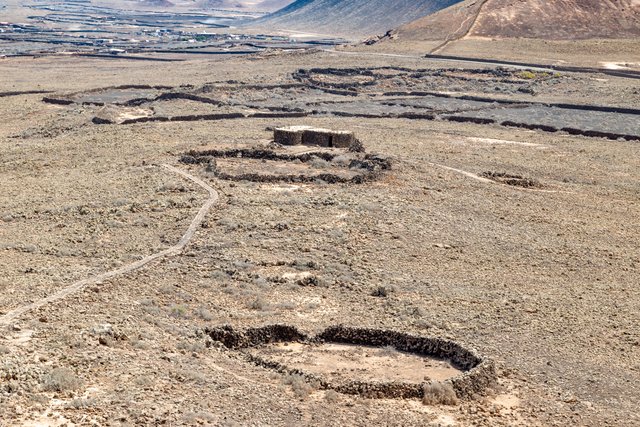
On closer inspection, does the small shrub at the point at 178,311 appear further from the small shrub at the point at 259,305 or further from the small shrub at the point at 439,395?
the small shrub at the point at 439,395

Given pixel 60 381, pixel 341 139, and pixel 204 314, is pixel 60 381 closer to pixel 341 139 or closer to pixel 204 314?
pixel 204 314

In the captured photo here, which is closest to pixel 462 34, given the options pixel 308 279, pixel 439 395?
pixel 308 279

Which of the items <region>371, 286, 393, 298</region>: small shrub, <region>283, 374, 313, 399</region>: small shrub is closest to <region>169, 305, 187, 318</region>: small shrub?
<region>283, 374, 313, 399</region>: small shrub

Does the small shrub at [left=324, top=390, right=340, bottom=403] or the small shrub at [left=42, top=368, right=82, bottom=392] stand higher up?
the small shrub at [left=42, top=368, right=82, bottom=392]

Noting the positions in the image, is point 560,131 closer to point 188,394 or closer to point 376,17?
point 188,394

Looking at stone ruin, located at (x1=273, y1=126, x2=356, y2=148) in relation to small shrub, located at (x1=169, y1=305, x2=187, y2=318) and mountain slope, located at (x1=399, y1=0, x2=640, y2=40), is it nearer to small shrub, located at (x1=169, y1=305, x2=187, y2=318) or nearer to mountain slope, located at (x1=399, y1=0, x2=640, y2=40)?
small shrub, located at (x1=169, y1=305, x2=187, y2=318)

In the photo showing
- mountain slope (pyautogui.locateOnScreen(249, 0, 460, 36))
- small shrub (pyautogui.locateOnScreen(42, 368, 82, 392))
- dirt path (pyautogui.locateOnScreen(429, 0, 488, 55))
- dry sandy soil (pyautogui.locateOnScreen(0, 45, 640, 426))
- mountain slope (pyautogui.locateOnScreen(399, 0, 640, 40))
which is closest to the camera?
small shrub (pyautogui.locateOnScreen(42, 368, 82, 392))

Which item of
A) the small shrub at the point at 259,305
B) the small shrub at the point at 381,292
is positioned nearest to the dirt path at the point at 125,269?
the small shrub at the point at 259,305

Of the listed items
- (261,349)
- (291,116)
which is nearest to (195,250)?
(261,349)
